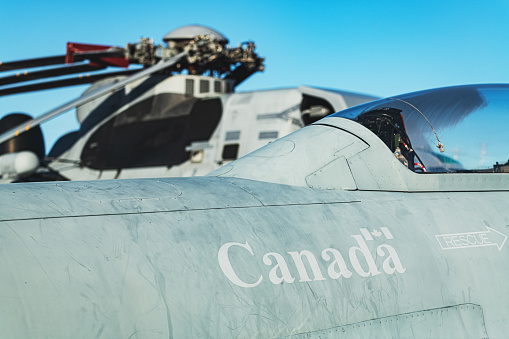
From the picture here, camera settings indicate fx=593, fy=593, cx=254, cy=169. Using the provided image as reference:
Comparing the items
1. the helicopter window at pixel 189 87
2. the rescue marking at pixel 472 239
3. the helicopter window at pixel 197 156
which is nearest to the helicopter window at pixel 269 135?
the helicopter window at pixel 197 156

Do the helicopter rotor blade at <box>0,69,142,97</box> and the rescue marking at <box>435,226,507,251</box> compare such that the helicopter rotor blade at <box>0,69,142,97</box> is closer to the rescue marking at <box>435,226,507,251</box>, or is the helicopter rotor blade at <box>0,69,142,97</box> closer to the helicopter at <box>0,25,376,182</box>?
the helicopter at <box>0,25,376,182</box>

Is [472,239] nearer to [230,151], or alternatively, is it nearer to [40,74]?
[230,151]

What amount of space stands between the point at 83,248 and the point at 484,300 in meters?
2.35

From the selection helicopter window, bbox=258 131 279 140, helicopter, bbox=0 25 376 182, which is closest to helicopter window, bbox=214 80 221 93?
helicopter, bbox=0 25 376 182

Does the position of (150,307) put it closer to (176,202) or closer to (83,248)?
(83,248)

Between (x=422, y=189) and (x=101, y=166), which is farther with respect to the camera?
(x=101, y=166)

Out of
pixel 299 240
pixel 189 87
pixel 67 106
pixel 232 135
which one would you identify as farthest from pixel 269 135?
pixel 299 240

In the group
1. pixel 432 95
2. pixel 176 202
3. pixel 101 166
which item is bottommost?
pixel 101 166

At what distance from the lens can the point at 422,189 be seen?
396cm

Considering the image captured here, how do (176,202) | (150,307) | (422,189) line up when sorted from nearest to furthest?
(150,307) < (176,202) < (422,189)

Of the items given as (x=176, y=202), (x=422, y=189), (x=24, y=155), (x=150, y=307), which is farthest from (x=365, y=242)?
(x=24, y=155)

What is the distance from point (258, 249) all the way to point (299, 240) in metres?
0.28

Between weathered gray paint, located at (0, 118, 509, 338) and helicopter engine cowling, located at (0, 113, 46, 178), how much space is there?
10.3 meters

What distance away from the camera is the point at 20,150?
14.5 metres
